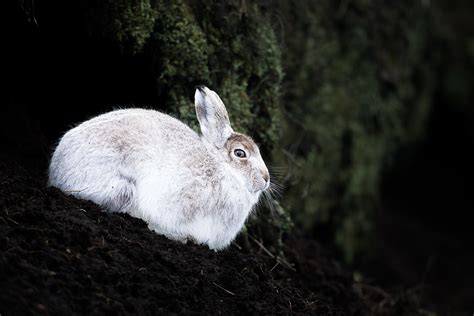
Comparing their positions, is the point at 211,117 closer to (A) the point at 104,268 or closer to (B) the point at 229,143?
(B) the point at 229,143

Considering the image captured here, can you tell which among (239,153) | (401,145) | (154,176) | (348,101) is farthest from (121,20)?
(401,145)

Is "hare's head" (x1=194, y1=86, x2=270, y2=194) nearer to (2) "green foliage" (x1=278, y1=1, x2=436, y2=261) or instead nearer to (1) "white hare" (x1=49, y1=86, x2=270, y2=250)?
(1) "white hare" (x1=49, y1=86, x2=270, y2=250)

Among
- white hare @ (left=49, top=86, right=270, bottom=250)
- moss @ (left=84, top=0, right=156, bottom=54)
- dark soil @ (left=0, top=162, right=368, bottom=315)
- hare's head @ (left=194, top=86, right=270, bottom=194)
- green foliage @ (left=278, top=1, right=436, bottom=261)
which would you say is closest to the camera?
dark soil @ (left=0, top=162, right=368, bottom=315)

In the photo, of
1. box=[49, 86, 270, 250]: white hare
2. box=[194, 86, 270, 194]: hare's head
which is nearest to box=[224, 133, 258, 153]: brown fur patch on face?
box=[194, 86, 270, 194]: hare's head

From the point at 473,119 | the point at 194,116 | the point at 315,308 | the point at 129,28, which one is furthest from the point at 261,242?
the point at 473,119

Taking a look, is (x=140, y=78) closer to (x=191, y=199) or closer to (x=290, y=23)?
(x=191, y=199)

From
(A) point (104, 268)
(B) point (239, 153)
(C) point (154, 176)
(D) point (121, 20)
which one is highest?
(D) point (121, 20)

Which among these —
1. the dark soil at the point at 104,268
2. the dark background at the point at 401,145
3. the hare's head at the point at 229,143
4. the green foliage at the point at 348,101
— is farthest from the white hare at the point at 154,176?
the green foliage at the point at 348,101
